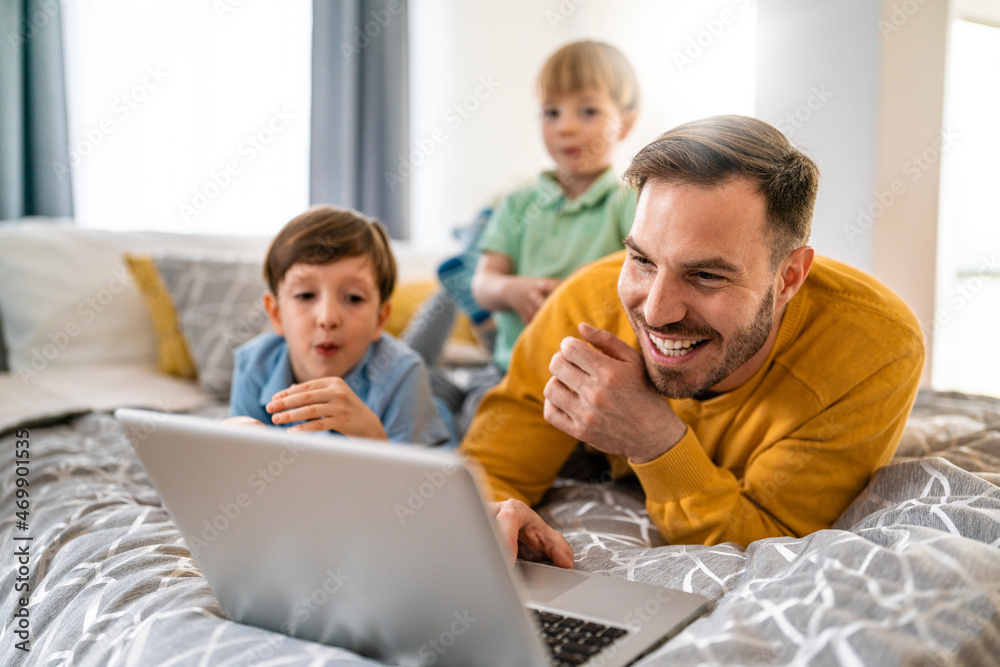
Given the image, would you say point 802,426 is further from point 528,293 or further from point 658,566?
point 528,293

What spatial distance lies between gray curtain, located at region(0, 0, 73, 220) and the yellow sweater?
215 centimetres

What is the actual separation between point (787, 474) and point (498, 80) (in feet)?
9.79

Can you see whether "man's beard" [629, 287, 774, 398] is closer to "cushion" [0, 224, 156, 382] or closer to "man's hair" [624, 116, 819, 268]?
"man's hair" [624, 116, 819, 268]

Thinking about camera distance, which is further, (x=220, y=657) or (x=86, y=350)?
(x=86, y=350)

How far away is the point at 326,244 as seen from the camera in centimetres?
131

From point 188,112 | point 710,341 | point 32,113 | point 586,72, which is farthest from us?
point 188,112

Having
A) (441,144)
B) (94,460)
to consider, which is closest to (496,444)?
(94,460)

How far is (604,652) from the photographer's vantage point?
67 cm

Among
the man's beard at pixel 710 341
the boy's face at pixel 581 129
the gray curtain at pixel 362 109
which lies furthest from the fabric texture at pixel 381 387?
the gray curtain at pixel 362 109

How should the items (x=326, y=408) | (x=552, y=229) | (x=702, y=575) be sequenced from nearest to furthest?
(x=702, y=575)
(x=326, y=408)
(x=552, y=229)

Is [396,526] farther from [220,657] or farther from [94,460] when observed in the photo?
[94,460]

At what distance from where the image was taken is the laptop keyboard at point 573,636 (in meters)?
0.67

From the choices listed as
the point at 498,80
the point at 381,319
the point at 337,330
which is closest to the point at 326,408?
the point at 337,330

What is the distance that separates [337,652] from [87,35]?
264cm
